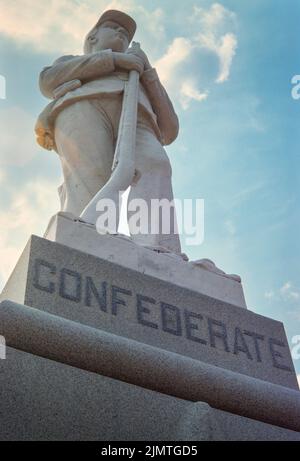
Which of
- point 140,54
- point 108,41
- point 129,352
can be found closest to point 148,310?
point 129,352

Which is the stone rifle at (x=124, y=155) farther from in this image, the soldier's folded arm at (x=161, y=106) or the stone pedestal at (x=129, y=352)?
the stone pedestal at (x=129, y=352)

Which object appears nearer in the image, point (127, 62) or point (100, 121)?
point (100, 121)

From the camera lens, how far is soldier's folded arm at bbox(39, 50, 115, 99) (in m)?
6.55

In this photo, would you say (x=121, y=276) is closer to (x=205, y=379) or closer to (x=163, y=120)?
(x=205, y=379)

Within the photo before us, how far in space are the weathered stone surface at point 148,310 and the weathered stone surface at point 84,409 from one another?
55cm

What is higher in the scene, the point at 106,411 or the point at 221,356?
the point at 221,356

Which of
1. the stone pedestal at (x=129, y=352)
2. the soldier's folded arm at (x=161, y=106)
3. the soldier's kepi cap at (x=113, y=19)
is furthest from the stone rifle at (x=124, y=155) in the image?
the soldier's kepi cap at (x=113, y=19)

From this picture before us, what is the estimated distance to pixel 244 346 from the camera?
3.99m

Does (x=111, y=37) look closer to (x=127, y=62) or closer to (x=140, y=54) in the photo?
(x=140, y=54)

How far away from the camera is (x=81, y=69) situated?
6.55m

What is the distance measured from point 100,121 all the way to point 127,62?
0.81 metres

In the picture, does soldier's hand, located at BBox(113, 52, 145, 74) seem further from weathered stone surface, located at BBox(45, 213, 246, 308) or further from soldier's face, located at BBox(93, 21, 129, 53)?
weathered stone surface, located at BBox(45, 213, 246, 308)
